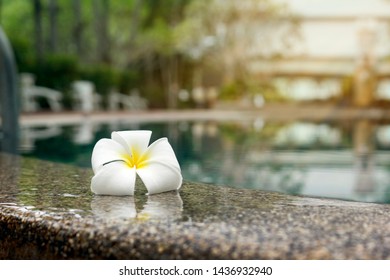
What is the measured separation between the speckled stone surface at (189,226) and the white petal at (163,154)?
9 centimetres

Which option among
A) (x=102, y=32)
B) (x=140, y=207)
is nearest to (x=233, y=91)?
(x=102, y=32)

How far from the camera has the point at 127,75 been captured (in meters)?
19.3

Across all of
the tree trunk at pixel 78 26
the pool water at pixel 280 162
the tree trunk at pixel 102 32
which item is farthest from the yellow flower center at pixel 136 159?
the tree trunk at pixel 102 32

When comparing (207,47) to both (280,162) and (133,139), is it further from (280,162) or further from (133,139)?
(133,139)

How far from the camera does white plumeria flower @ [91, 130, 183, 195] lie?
5.11 feet

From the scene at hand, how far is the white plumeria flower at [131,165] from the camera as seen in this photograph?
5.11ft

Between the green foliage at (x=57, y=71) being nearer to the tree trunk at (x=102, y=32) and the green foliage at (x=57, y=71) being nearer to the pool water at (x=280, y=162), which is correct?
the tree trunk at (x=102, y=32)

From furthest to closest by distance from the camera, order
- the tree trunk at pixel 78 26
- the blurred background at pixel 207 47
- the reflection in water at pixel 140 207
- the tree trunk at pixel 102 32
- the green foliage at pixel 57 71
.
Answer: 1. the blurred background at pixel 207 47
2. the tree trunk at pixel 102 32
3. the tree trunk at pixel 78 26
4. the green foliage at pixel 57 71
5. the reflection in water at pixel 140 207

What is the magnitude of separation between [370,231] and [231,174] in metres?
2.35

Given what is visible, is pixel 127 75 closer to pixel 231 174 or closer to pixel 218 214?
pixel 231 174

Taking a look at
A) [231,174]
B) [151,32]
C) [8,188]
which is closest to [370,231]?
[8,188]

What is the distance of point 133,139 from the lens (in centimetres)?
161

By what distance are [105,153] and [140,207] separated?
233 millimetres
